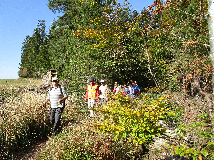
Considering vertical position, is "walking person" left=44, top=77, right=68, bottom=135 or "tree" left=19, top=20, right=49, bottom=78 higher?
"tree" left=19, top=20, right=49, bottom=78

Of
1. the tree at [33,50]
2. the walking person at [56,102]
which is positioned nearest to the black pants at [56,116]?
the walking person at [56,102]

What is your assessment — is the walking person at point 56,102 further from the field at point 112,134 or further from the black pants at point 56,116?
the field at point 112,134

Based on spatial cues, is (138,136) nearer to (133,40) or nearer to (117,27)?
(117,27)

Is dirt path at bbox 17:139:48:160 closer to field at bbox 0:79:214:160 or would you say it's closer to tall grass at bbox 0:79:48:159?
field at bbox 0:79:214:160

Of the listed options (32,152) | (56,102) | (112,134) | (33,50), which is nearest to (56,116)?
(56,102)

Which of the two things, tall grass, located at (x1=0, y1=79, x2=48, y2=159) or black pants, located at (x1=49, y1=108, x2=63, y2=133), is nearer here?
tall grass, located at (x1=0, y1=79, x2=48, y2=159)

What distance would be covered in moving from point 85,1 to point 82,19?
1263mm

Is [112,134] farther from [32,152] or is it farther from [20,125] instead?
[20,125]

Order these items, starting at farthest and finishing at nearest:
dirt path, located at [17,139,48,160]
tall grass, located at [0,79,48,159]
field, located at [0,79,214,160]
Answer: tall grass, located at [0,79,48,159]
dirt path, located at [17,139,48,160]
field, located at [0,79,214,160]

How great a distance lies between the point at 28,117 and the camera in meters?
5.64

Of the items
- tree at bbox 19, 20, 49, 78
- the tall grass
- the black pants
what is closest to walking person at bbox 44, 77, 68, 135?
the black pants

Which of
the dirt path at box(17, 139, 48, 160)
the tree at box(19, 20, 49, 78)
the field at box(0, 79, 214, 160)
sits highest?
the tree at box(19, 20, 49, 78)

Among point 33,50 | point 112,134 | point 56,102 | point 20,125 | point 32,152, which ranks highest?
point 33,50

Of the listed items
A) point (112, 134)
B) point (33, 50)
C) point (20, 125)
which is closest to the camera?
point (112, 134)
